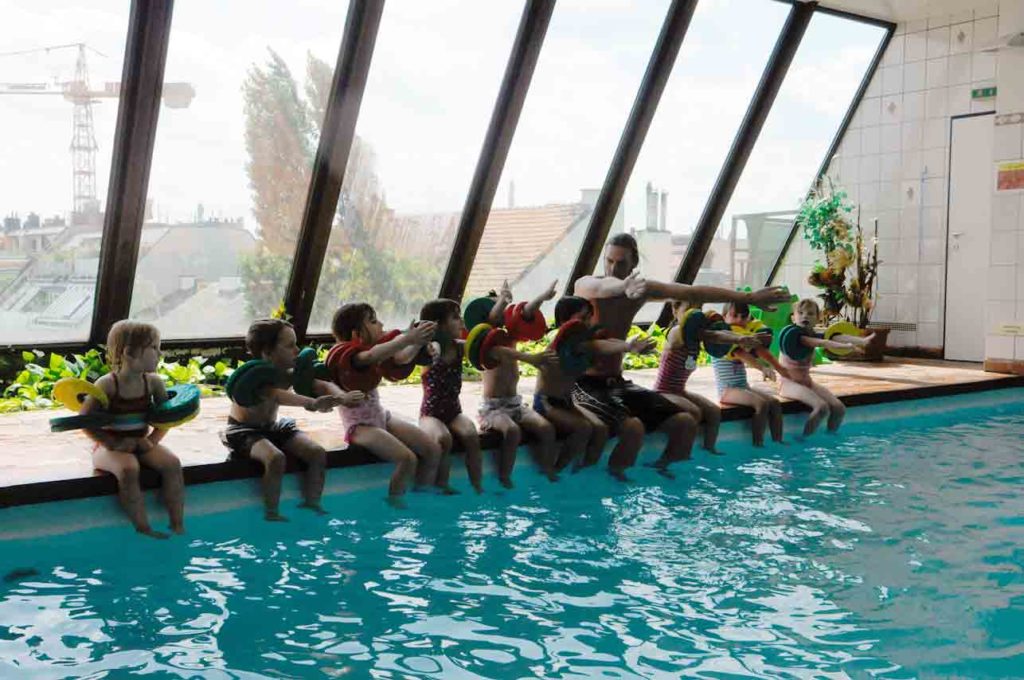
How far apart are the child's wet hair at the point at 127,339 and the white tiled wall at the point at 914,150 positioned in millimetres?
8173

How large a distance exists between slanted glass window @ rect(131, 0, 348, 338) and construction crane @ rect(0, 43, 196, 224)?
0.84 ft

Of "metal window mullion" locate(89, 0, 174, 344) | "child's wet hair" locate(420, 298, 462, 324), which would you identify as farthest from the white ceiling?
"child's wet hair" locate(420, 298, 462, 324)

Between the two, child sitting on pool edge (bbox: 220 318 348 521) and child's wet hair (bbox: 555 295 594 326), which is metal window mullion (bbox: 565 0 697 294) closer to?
child's wet hair (bbox: 555 295 594 326)

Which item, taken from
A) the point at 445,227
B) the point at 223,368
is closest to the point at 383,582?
the point at 223,368

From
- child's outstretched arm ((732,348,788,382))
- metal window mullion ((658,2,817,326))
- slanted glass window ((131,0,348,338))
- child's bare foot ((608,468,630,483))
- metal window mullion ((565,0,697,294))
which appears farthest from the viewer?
metal window mullion ((658,2,817,326))

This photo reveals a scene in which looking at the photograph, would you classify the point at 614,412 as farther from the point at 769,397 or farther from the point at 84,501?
the point at 84,501

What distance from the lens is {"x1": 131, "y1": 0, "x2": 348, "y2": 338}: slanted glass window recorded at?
6.44 m

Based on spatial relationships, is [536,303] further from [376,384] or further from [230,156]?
[230,156]

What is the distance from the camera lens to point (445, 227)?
7.89 metres

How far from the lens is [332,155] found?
6.88 m

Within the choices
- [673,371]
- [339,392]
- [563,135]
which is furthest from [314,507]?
[563,135]

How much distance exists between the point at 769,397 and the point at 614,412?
134cm

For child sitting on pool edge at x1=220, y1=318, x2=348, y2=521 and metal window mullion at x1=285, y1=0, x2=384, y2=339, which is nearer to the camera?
child sitting on pool edge at x1=220, y1=318, x2=348, y2=521

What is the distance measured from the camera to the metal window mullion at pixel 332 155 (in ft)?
21.4
